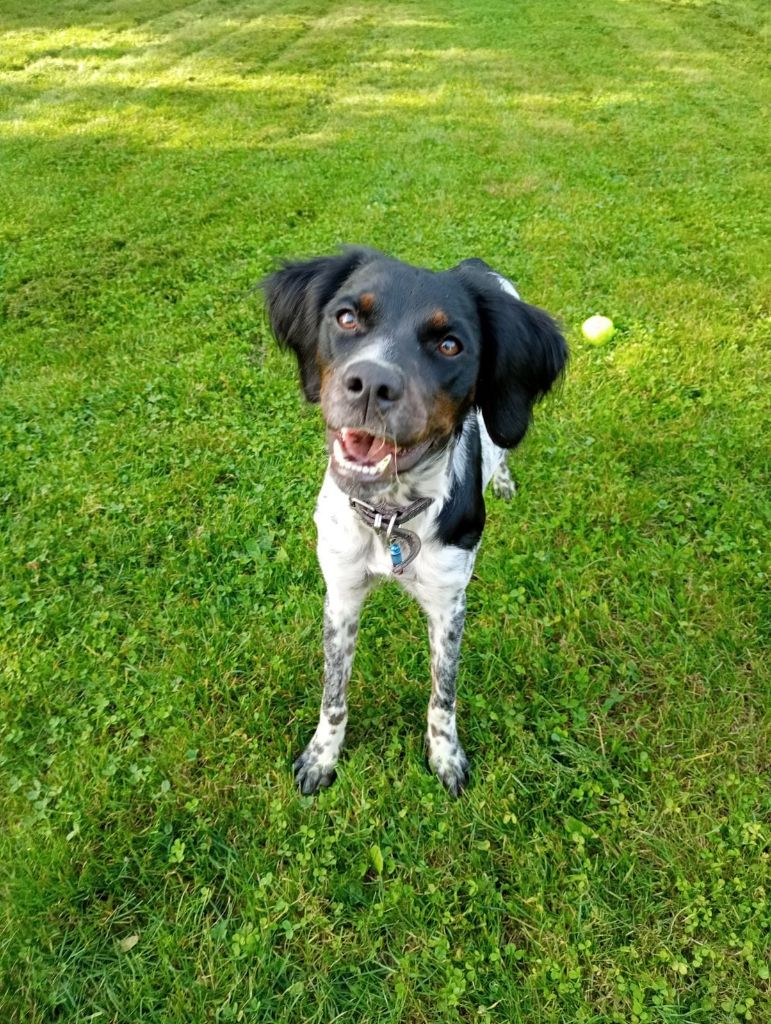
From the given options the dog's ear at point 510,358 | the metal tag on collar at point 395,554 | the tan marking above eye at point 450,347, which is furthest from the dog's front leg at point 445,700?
the tan marking above eye at point 450,347

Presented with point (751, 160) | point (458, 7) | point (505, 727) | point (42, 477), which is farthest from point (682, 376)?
point (458, 7)

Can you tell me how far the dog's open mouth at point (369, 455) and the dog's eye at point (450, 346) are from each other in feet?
1.05

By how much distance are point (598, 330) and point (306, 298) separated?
10.2 ft

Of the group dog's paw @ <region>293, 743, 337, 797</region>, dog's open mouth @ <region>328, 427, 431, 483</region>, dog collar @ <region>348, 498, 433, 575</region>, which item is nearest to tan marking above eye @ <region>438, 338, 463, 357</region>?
dog's open mouth @ <region>328, 427, 431, 483</region>

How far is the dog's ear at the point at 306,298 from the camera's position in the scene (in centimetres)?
251

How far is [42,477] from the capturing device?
389cm

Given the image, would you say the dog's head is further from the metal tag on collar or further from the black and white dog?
the metal tag on collar

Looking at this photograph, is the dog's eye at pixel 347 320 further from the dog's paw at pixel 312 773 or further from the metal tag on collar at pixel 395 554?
the dog's paw at pixel 312 773

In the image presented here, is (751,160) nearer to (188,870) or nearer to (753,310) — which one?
(753,310)

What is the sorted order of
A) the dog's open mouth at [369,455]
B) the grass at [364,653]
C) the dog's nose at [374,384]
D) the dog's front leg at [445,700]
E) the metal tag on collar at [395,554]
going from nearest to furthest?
the dog's nose at [374,384]
the dog's open mouth at [369,455]
the grass at [364,653]
the metal tag on collar at [395,554]
the dog's front leg at [445,700]

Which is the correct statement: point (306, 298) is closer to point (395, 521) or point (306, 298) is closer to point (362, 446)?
point (362, 446)

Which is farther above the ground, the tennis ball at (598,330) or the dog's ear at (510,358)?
the dog's ear at (510,358)

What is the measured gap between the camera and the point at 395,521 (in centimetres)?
220

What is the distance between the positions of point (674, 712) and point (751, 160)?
7970 millimetres
